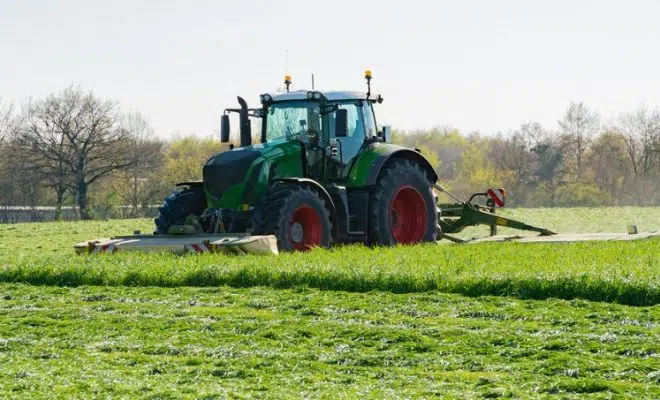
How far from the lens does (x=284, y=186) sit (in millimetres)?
15672

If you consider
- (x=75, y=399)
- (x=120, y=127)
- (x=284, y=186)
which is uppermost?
(x=120, y=127)

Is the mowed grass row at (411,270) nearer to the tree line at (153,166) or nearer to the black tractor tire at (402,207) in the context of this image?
the black tractor tire at (402,207)

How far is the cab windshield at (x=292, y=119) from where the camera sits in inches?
668

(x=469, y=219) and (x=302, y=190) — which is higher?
(x=302, y=190)

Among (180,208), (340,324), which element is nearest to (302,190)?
(180,208)

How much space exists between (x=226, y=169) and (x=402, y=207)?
3.43 metres

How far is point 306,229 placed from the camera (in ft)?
52.7

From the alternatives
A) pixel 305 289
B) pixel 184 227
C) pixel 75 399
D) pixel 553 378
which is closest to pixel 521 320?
pixel 553 378

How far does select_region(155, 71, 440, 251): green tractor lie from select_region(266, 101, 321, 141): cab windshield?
0.6 inches

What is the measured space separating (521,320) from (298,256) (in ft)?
15.9

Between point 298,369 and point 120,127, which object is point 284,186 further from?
point 120,127

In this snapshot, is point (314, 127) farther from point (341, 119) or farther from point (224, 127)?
point (224, 127)

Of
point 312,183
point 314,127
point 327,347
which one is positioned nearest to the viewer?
point 327,347

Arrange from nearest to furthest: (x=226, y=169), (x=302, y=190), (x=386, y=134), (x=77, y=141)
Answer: (x=302, y=190)
(x=226, y=169)
(x=386, y=134)
(x=77, y=141)
